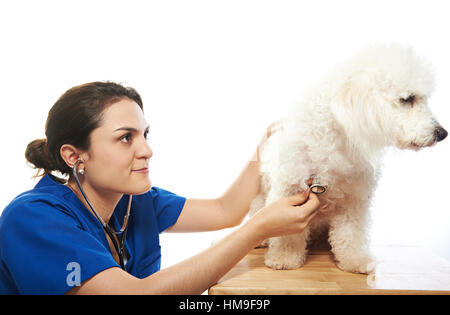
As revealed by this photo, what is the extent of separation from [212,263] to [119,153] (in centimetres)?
33

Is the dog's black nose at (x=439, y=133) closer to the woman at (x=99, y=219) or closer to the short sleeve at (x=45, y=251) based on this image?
the woman at (x=99, y=219)

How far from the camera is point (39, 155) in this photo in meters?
0.93

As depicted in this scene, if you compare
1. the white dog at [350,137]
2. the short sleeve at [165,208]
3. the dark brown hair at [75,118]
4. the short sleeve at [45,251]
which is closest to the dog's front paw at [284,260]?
the white dog at [350,137]

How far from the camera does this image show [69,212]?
32.0 inches

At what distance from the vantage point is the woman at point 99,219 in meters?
0.70

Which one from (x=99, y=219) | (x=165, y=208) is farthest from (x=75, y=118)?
(x=165, y=208)

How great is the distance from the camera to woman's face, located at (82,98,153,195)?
0.82 m

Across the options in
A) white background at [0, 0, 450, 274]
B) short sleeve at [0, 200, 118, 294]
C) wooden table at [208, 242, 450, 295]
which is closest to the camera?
short sleeve at [0, 200, 118, 294]

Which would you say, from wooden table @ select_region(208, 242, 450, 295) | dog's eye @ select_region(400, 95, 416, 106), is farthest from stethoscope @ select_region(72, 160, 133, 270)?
dog's eye @ select_region(400, 95, 416, 106)

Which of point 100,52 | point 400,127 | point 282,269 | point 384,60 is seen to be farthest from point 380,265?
point 100,52

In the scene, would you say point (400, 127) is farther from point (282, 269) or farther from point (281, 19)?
point (281, 19)

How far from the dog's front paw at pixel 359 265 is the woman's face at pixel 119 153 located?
57cm

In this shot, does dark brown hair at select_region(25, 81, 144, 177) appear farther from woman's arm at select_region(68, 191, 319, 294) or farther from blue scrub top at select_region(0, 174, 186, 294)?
woman's arm at select_region(68, 191, 319, 294)
